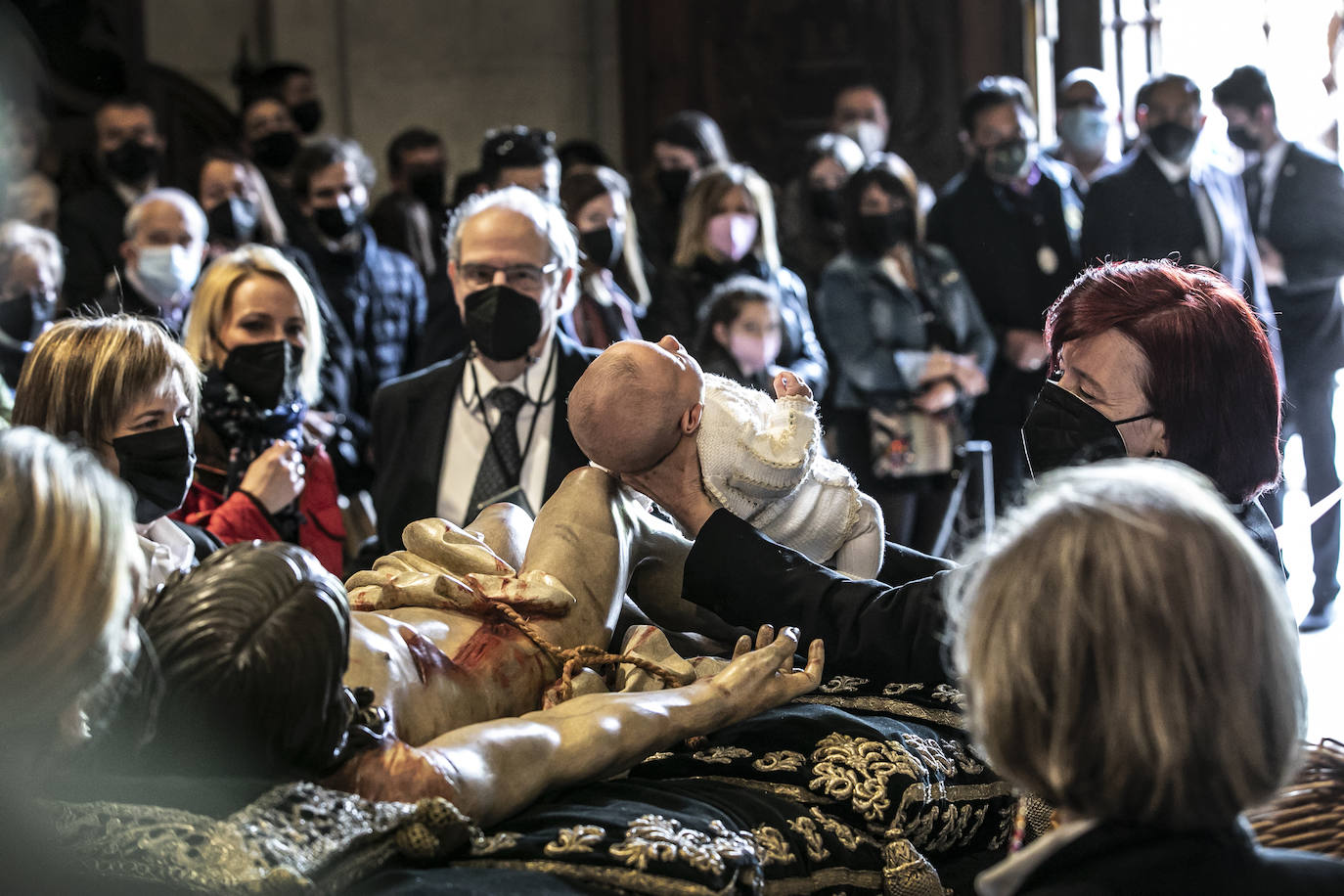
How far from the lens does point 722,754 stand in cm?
221

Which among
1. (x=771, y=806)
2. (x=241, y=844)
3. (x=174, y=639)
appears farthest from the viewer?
→ (x=771, y=806)

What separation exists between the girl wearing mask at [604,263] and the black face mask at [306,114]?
2964 millimetres

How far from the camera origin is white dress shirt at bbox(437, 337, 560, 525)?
392 cm

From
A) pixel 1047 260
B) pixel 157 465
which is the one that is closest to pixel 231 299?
pixel 157 465

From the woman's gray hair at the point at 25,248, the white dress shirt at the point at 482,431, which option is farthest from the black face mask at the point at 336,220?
the white dress shirt at the point at 482,431

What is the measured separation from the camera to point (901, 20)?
30.6ft

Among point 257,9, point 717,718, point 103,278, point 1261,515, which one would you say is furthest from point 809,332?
point 257,9

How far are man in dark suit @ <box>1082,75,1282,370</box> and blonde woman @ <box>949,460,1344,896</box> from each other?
4.87 meters

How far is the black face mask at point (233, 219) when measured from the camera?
5828 millimetres

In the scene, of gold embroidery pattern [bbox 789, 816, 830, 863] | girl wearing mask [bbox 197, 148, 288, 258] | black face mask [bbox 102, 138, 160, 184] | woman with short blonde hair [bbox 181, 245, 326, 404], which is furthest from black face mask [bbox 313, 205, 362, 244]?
gold embroidery pattern [bbox 789, 816, 830, 863]

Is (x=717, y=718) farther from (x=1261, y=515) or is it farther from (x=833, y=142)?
(x=833, y=142)

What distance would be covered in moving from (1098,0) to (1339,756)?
24.7ft

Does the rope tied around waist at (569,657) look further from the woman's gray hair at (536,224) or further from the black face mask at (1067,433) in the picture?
the woman's gray hair at (536,224)

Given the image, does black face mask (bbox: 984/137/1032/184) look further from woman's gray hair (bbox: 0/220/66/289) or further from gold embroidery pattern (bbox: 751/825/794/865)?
gold embroidery pattern (bbox: 751/825/794/865)
